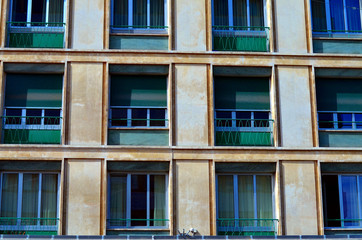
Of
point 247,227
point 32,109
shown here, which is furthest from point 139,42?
point 247,227

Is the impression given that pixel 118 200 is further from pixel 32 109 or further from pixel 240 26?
pixel 240 26

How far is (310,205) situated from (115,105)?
23.0ft

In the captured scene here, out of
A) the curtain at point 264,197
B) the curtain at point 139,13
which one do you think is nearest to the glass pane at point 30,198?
the curtain at point 139,13

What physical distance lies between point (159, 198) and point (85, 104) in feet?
12.5

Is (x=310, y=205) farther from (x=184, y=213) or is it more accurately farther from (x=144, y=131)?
(x=144, y=131)

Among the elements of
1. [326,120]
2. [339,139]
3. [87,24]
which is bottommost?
[339,139]

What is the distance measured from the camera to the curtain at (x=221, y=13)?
2223 cm

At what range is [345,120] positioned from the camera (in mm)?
21578

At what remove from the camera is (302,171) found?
20.5 metres

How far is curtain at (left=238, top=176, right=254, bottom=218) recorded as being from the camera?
Answer: 814 inches

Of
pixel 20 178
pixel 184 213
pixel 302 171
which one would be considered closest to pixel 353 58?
pixel 302 171

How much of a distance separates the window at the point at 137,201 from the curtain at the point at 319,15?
295 inches

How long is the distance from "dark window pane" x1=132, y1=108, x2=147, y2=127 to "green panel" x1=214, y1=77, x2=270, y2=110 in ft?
7.86

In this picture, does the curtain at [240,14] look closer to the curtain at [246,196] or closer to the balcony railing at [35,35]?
the curtain at [246,196]
